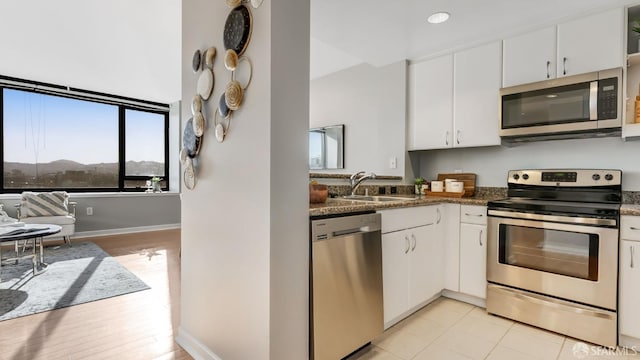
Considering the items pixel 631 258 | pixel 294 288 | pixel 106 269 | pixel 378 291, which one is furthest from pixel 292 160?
pixel 106 269

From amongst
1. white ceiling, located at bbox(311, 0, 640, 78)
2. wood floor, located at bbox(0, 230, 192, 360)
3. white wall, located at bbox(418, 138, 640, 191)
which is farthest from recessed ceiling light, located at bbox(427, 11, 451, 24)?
wood floor, located at bbox(0, 230, 192, 360)

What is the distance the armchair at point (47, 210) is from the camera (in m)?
4.25

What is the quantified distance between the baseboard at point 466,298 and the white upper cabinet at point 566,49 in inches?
71.6

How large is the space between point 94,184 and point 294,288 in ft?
18.9

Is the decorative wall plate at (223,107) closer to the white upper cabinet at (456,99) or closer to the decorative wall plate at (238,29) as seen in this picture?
the decorative wall plate at (238,29)

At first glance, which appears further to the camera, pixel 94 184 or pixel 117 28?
pixel 94 184

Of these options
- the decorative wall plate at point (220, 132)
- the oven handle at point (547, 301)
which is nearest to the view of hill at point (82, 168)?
the decorative wall plate at point (220, 132)

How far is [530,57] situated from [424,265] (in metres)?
1.88

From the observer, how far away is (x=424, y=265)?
2365 millimetres

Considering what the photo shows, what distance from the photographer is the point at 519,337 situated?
6.70ft

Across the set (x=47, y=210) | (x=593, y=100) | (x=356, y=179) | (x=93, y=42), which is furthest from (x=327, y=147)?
(x=47, y=210)

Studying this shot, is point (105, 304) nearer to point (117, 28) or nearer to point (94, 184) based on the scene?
point (117, 28)

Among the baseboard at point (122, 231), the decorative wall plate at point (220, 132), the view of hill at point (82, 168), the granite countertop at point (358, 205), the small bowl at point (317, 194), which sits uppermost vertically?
the decorative wall plate at point (220, 132)

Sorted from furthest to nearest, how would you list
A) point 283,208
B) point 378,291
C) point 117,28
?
point 117,28 < point 378,291 < point 283,208
